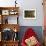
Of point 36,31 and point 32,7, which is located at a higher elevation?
point 32,7

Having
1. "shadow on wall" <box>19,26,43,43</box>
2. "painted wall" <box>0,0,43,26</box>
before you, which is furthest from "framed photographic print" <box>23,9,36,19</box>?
"shadow on wall" <box>19,26,43,43</box>

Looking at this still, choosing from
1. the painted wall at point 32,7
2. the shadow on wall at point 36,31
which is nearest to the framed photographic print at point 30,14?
the painted wall at point 32,7

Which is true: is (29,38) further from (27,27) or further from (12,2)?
(12,2)

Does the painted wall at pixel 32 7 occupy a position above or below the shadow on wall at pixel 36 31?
above

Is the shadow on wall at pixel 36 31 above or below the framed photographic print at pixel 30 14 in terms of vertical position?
below

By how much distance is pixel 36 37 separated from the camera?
5.29 metres

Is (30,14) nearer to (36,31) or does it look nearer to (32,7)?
(32,7)

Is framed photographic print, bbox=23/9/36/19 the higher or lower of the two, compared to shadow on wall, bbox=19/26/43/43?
higher

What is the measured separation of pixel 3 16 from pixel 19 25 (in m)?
0.68

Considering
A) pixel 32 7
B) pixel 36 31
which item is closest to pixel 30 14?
pixel 32 7

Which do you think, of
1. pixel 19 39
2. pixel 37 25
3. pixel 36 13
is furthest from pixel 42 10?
pixel 19 39

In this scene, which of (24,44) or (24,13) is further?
(24,13)

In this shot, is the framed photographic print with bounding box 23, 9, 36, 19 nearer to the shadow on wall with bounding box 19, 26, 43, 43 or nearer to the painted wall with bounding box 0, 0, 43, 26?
the painted wall with bounding box 0, 0, 43, 26

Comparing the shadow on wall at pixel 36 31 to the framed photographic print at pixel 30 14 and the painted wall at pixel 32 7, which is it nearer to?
the painted wall at pixel 32 7
